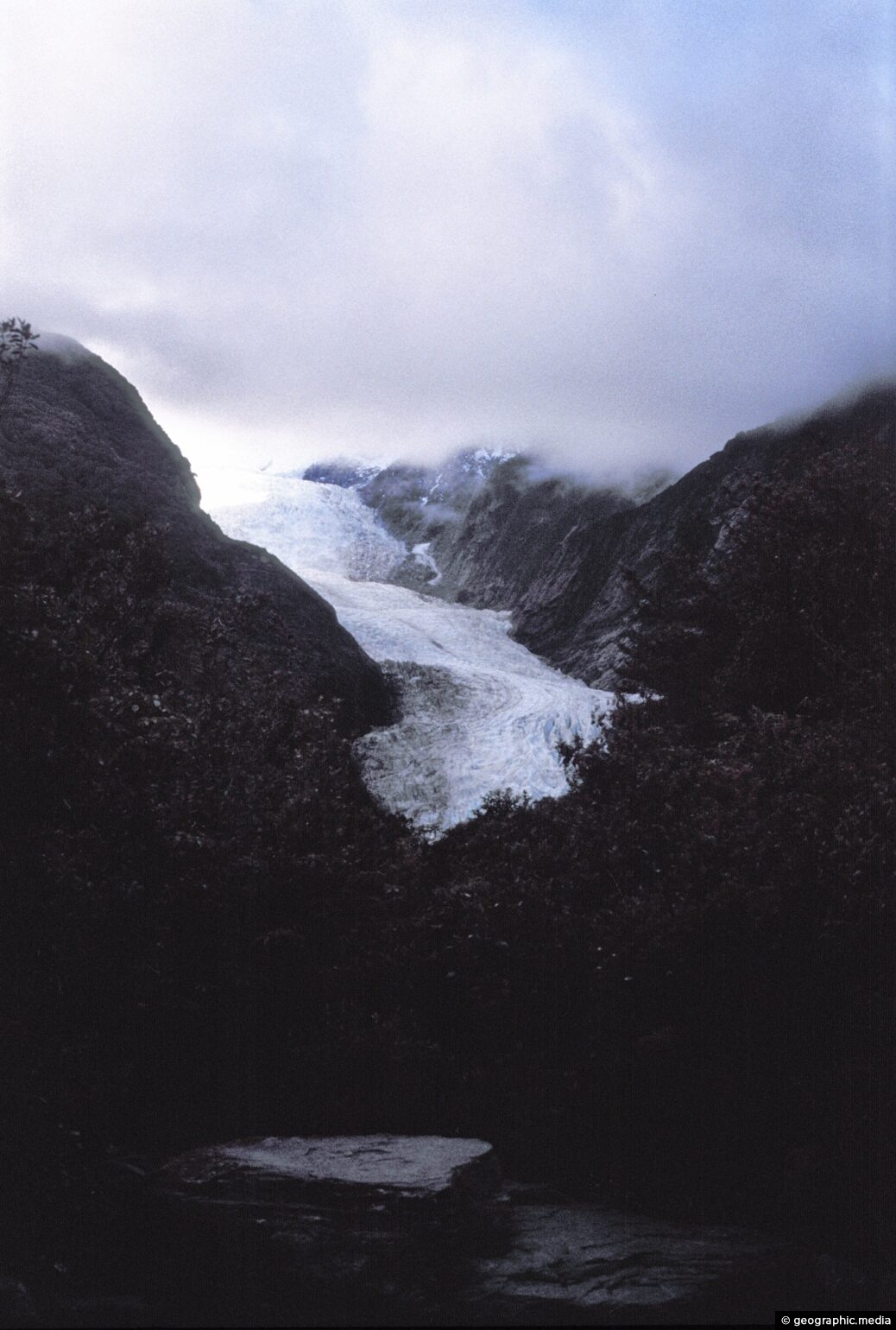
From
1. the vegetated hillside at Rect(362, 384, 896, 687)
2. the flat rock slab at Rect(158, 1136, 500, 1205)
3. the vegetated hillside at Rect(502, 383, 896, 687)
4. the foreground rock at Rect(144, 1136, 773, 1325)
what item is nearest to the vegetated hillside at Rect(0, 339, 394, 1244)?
the flat rock slab at Rect(158, 1136, 500, 1205)

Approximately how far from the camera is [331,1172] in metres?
7.91

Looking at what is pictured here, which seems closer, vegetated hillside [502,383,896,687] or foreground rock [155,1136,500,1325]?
foreground rock [155,1136,500,1325]

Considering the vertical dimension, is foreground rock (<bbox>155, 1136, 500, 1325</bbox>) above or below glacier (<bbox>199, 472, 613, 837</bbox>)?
below

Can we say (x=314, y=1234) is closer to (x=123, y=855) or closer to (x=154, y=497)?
(x=123, y=855)

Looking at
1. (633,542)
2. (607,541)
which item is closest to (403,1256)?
(633,542)

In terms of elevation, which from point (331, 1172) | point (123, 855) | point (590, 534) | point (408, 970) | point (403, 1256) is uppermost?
point (590, 534)

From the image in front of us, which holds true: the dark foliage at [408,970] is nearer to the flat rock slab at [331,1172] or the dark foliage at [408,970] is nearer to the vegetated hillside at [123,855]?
the vegetated hillside at [123,855]

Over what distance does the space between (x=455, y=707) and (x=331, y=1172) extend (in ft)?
92.9

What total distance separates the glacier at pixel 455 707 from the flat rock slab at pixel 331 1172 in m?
9.34

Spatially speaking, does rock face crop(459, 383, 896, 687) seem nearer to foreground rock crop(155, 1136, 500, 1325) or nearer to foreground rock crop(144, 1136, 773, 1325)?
foreground rock crop(144, 1136, 773, 1325)

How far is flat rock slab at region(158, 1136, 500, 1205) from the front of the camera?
25.2 feet

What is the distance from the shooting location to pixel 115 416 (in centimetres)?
3503

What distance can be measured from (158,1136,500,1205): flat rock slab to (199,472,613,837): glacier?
9.34m

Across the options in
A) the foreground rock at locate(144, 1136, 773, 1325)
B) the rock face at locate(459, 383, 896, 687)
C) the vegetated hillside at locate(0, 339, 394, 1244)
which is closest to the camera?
the foreground rock at locate(144, 1136, 773, 1325)
